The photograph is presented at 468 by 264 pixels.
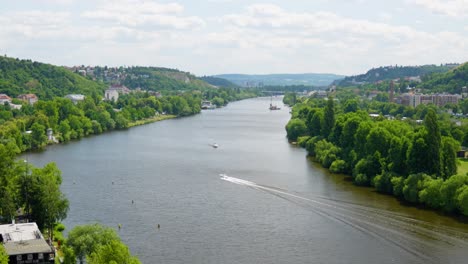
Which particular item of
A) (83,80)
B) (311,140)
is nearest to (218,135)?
(311,140)

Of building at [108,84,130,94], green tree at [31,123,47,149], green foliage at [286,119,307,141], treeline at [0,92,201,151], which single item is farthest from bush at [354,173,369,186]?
building at [108,84,130,94]

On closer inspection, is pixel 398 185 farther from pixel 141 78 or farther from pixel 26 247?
pixel 141 78

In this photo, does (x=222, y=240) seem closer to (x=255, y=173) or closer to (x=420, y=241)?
(x=420, y=241)

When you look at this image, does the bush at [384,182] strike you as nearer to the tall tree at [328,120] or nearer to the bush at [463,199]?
the bush at [463,199]

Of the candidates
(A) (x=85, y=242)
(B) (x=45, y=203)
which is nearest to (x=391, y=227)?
(A) (x=85, y=242)

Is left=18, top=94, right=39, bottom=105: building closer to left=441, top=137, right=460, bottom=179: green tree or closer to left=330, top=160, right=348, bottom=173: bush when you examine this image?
left=330, top=160, right=348, bottom=173: bush

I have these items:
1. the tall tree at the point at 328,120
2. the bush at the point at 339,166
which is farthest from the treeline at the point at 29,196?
the tall tree at the point at 328,120

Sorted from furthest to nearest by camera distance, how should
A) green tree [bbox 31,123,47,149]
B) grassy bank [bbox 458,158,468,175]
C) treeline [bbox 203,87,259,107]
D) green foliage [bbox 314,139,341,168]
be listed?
treeline [bbox 203,87,259,107], green tree [bbox 31,123,47,149], green foliage [bbox 314,139,341,168], grassy bank [bbox 458,158,468,175]
